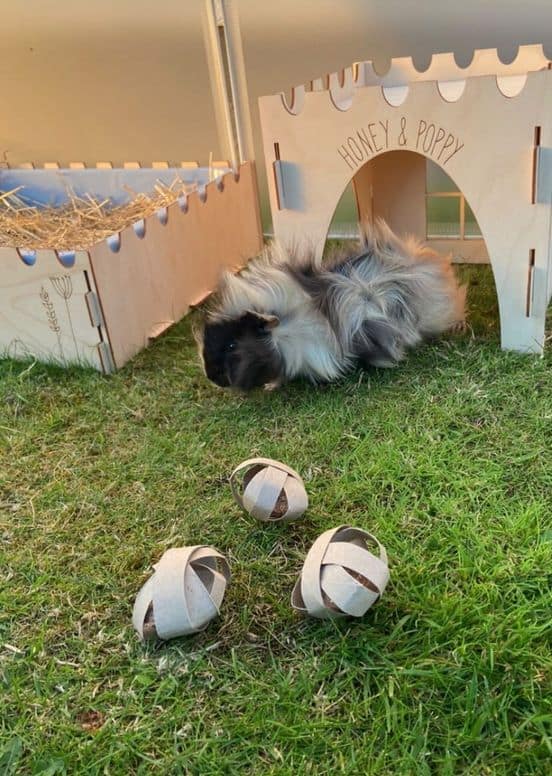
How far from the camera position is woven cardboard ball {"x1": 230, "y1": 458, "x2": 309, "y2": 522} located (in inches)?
40.1

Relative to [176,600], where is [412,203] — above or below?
above

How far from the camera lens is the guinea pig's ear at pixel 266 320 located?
1354mm

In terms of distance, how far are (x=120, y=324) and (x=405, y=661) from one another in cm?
104

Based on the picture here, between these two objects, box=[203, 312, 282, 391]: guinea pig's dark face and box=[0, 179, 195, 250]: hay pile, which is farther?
box=[0, 179, 195, 250]: hay pile

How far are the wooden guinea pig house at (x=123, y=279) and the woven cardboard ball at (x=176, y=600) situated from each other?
791 mm

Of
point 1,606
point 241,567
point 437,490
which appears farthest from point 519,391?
point 1,606

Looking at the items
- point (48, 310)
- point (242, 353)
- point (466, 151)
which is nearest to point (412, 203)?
point (466, 151)

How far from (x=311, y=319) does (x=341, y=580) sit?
2.21ft

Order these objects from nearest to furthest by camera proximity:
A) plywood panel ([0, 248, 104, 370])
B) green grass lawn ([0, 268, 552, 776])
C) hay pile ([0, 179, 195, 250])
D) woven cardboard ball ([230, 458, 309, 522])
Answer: green grass lawn ([0, 268, 552, 776]) → woven cardboard ball ([230, 458, 309, 522]) → plywood panel ([0, 248, 104, 370]) → hay pile ([0, 179, 195, 250])

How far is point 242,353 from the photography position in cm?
137

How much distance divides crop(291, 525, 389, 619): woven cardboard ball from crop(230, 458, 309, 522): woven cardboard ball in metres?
0.17

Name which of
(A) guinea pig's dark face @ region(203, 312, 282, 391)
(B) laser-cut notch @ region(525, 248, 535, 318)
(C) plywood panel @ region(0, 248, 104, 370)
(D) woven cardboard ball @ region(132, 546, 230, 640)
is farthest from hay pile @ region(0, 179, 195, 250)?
(D) woven cardboard ball @ region(132, 546, 230, 640)

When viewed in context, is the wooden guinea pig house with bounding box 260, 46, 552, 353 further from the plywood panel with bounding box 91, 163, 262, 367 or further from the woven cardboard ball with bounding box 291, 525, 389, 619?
the woven cardboard ball with bounding box 291, 525, 389, 619

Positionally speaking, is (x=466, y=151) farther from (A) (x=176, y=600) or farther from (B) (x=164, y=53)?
(B) (x=164, y=53)
